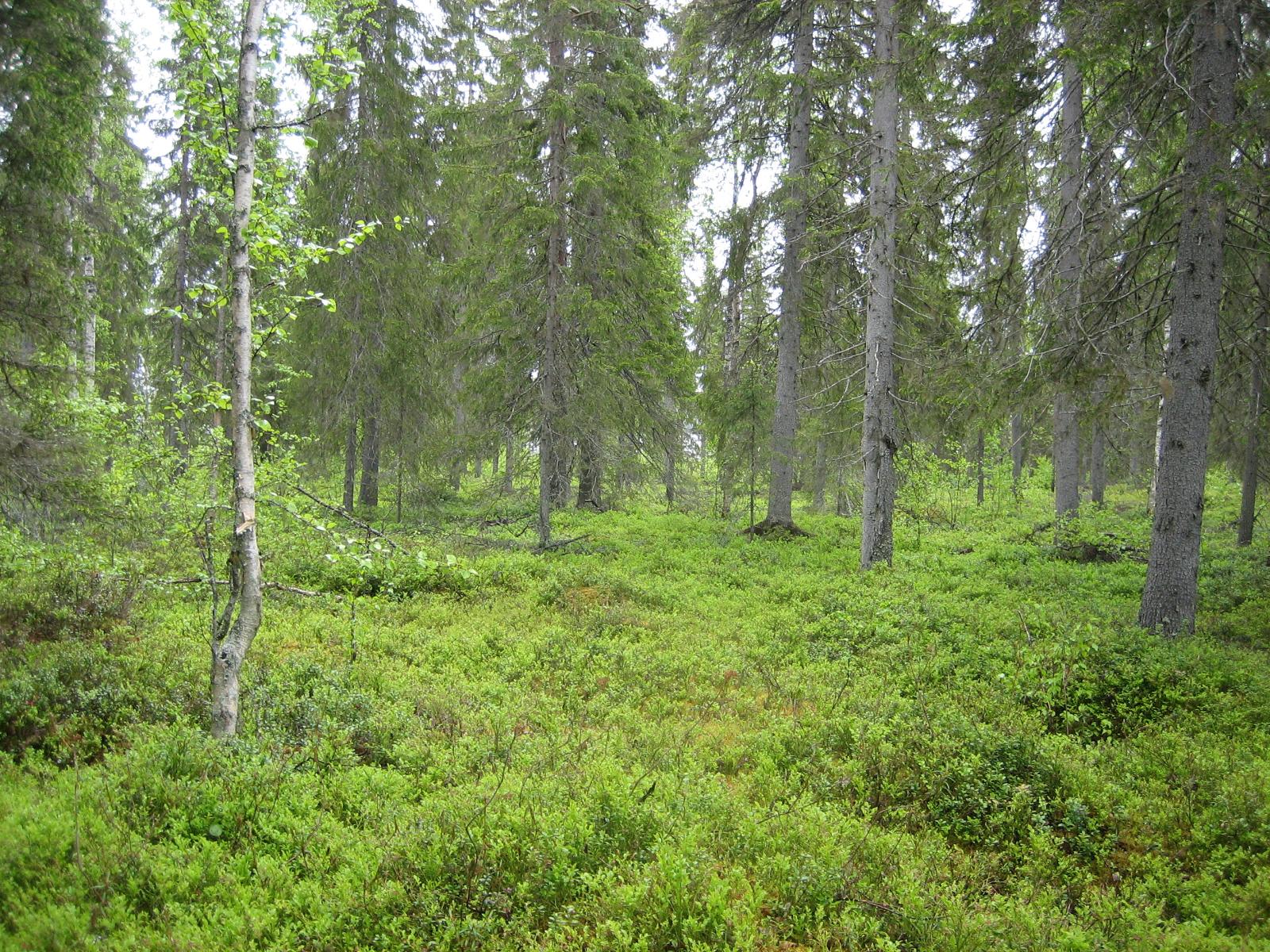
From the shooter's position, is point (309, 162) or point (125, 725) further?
point (309, 162)

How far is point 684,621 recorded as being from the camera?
1005cm

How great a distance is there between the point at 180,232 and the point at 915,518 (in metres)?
19.4

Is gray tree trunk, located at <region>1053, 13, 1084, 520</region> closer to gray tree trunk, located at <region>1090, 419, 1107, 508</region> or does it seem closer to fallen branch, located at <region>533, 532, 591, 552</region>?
fallen branch, located at <region>533, 532, 591, 552</region>

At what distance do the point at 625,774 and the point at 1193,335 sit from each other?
8.43m

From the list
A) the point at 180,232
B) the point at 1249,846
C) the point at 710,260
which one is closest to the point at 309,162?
the point at 180,232

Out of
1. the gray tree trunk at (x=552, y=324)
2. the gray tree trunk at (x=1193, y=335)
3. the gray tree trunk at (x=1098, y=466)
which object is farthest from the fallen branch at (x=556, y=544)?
the gray tree trunk at (x=1098, y=466)

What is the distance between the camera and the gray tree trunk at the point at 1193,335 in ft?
26.5

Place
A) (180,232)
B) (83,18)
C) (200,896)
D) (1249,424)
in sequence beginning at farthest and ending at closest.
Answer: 1. (180,232)
2. (1249,424)
3. (83,18)
4. (200,896)

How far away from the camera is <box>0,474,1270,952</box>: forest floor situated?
388 centimetres

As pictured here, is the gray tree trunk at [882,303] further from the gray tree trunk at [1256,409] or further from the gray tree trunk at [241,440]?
the gray tree trunk at [241,440]

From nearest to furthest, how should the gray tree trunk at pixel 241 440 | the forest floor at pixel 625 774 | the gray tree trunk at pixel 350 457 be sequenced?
the forest floor at pixel 625 774 → the gray tree trunk at pixel 241 440 → the gray tree trunk at pixel 350 457

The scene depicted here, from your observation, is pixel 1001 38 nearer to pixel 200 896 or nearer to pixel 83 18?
pixel 83 18

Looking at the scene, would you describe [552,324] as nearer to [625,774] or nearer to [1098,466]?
[625,774]

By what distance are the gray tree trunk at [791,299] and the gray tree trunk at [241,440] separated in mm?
11272
